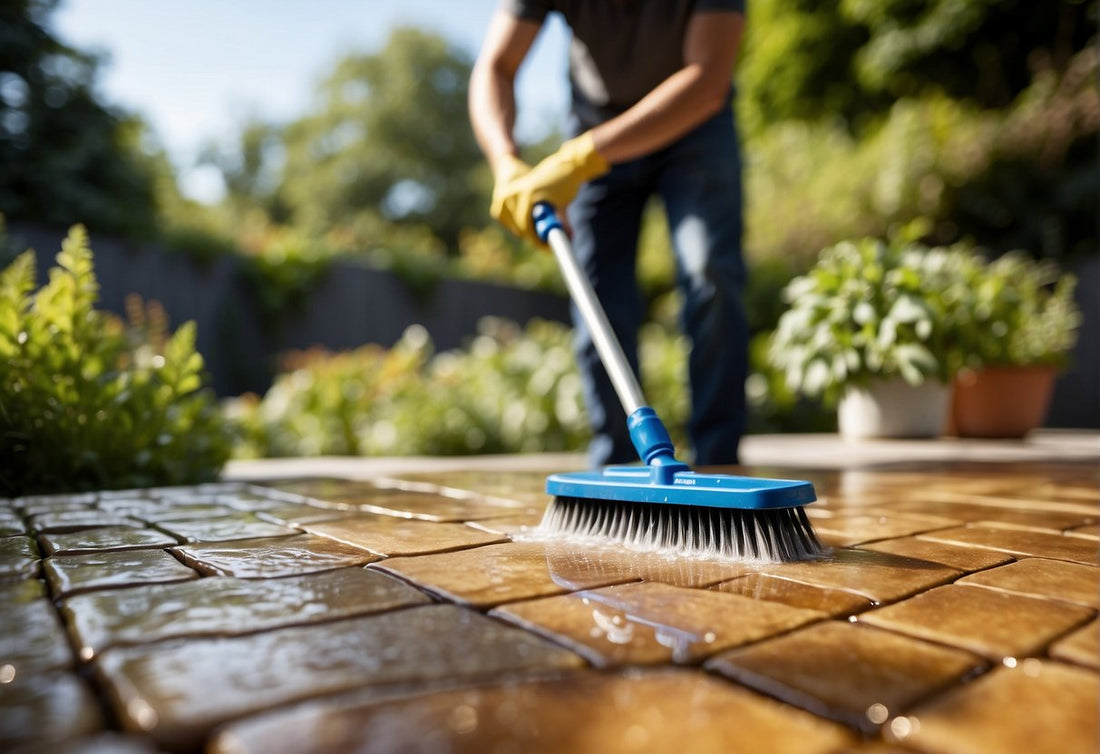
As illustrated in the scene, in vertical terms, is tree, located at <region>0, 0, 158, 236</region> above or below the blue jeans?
above

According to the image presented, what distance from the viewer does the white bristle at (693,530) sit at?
45.1 inches

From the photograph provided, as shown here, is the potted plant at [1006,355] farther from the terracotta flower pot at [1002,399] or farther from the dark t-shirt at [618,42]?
the dark t-shirt at [618,42]

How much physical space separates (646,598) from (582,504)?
46cm

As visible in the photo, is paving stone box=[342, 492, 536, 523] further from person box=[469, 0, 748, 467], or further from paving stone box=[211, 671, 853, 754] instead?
paving stone box=[211, 671, 853, 754]

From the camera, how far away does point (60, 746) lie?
0.52 metres

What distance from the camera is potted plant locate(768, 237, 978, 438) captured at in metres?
3.23

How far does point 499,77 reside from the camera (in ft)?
7.61

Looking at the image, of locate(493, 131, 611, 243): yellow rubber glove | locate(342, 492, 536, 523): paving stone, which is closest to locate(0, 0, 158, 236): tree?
locate(493, 131, 611, 243): yellow rubber glove

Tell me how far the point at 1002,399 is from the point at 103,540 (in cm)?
376

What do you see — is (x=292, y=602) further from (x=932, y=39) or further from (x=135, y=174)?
(x=932, y=39)

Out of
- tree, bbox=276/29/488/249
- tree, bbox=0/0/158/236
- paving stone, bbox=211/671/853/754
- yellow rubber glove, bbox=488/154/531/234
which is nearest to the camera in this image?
paving stone, bbox=211/671/853/754

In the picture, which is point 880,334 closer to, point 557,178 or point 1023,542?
point 557,178

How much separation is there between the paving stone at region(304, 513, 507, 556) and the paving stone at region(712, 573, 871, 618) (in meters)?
0.42

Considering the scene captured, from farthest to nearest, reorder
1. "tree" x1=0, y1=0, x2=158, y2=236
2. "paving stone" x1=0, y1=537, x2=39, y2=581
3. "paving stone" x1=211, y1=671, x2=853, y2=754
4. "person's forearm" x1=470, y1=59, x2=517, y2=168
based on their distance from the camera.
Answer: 1. "tree" x1=0, y1=0, x2=158, y2=236
2. "person's forearm" x1=470, y1=59, x2=517, y2=168
3. "paving stone" x1=0, y1=537, x2=39, y2=581
4. "paving stone" x1=211, y1=671, x2=853, y2=754
